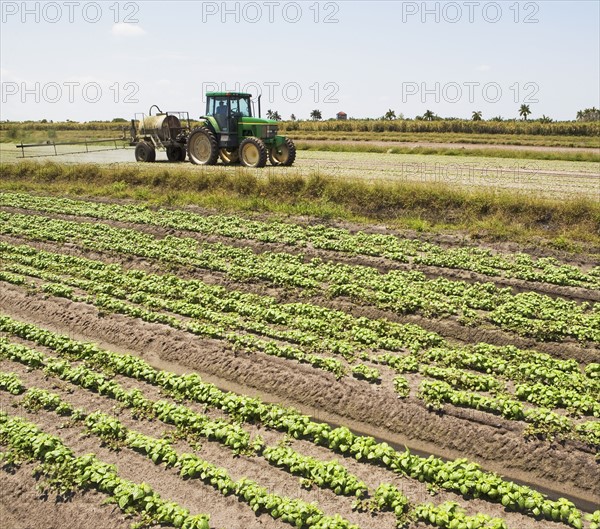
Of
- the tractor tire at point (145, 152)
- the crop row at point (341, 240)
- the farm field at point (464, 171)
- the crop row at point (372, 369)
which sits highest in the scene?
the tractor tire at point (145, 152)

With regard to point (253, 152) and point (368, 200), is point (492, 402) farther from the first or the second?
point (253, 152)

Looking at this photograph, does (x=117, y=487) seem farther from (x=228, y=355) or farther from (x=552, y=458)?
(x=552, y=458)

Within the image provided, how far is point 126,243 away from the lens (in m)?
14.6

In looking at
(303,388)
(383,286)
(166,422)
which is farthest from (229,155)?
(166,422)

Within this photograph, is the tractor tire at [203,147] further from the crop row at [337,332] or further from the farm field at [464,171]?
the crop row at [337,332]

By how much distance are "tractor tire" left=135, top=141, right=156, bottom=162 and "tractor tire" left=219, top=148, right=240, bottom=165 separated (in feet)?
17.9

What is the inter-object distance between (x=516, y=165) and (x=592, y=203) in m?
17.1

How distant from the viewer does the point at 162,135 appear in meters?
29.5

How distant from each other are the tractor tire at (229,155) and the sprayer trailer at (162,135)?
2870mm

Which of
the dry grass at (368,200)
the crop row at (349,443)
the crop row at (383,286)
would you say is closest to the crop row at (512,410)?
the crop row at (349,443)

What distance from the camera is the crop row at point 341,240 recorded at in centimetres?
1213

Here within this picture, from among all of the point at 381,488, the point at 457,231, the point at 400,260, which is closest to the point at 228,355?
the point at 381,488

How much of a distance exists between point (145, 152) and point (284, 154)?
8.34 m

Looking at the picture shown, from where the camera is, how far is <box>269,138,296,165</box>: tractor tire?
89.8 feet
